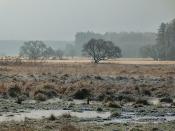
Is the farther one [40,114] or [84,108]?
[84,108]

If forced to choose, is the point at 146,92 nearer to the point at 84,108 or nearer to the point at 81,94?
the point at 81,94

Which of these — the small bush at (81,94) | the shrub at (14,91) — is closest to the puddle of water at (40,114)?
the small bush at (81,94)

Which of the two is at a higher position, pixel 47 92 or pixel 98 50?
pixel 98 50

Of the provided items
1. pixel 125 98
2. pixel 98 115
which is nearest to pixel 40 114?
pixel 98 115

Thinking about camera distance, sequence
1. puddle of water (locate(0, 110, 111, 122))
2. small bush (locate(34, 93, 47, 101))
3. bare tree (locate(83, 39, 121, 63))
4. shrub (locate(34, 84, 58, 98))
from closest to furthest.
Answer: puddle of water (locate(0, 110, 111, 122))
small bush (locate(34, 93, 47, 101))
shrub (locate(34, 84, 58, 98))
bare tree (locate(83, 39, 121, 63))

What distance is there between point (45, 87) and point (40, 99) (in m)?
5.47

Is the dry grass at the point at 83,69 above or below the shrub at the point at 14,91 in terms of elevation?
below

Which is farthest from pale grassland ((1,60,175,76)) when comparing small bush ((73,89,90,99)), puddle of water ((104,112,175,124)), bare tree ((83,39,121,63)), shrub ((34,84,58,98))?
puddle of water ((104,112,175,124))

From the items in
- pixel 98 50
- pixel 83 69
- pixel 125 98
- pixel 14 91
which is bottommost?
pixel 83 69

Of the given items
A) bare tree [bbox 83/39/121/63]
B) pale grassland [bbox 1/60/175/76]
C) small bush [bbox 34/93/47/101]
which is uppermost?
bare tree [bbox 83/39/121/63]

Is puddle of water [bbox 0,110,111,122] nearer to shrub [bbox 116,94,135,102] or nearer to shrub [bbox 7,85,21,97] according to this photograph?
shrub [bbox 116,94,135,102]

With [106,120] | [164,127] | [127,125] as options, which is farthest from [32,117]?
[164,127]

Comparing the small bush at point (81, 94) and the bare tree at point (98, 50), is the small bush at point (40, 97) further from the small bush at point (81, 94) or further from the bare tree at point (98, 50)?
the bare tree at point (98, 50)

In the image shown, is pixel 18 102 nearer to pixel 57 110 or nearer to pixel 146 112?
pixel 57 110
